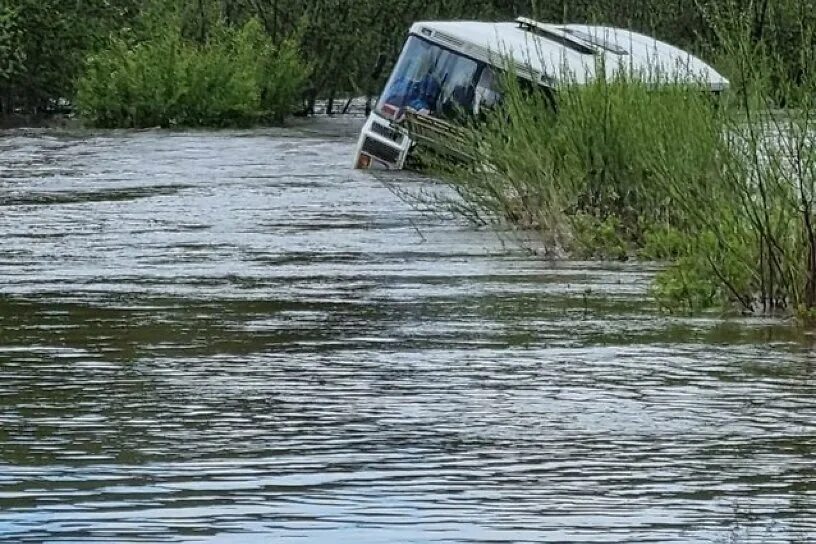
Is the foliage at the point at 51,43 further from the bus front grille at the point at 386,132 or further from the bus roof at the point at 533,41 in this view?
the bus roof at the point at 533,41

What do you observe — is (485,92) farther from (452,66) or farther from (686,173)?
(686,173)

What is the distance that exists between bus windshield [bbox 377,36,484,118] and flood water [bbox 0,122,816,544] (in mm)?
7792

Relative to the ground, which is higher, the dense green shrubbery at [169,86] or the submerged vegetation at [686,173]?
the submerged vegetation at [686,173]

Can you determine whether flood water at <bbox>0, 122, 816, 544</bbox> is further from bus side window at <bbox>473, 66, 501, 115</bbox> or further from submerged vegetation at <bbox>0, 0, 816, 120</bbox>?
submerged vegetation at <bbox>0, 0, 816, 120</bbox>

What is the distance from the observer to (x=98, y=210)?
17156 mm

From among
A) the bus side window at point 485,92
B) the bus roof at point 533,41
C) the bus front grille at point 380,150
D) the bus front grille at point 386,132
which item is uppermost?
the bus roof at point 533,41

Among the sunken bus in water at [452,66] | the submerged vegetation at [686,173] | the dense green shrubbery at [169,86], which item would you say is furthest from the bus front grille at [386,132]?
the dense green shrubbery at [169,86]

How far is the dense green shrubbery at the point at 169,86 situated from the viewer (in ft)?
112

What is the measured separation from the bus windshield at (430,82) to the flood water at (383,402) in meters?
7.79

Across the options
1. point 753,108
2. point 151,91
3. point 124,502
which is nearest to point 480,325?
point 753,108

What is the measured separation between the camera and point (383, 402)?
7.20m

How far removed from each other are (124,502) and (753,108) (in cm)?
503

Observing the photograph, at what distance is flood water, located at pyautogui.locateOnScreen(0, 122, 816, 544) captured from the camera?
544 cm

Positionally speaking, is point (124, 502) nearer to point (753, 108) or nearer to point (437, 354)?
point (437, 354)
